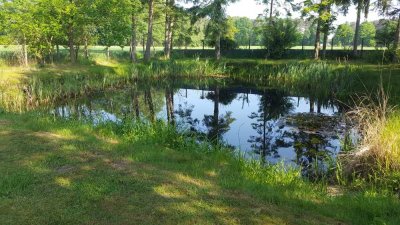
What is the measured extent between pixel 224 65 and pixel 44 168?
20788mm

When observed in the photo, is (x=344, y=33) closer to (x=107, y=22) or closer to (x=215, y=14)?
(x=215, y=14)

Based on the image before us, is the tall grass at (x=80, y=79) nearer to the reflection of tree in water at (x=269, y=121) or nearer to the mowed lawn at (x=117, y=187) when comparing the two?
the mowed lawn at (x=117, y=187)

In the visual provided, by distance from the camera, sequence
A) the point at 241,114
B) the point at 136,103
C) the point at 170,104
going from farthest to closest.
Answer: the point at 170,104 → the point at 136,103 → the point at 241,114

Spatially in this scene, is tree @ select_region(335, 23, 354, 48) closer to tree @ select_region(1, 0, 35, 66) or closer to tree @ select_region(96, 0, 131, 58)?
tree @ select_region(96, 0, 131, 58)

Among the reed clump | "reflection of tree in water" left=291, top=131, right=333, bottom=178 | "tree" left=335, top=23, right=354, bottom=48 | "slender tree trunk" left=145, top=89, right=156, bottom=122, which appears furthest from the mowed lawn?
"tree" left=335, top=23, right=354, bottom=48

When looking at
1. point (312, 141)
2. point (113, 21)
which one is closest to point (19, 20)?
point (113, 21)

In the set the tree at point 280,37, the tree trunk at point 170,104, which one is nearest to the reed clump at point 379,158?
the tree trunk at point 170,104

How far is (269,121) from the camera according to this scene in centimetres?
1175

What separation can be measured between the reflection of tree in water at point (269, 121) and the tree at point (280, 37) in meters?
8.46

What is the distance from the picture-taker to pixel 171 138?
7.50 m

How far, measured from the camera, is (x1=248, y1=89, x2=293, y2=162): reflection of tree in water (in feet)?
28.0

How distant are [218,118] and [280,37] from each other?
15.5m

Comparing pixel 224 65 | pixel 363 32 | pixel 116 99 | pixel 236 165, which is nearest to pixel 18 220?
pixel 236 165

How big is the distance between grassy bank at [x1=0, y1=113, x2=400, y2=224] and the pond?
5.82ft
